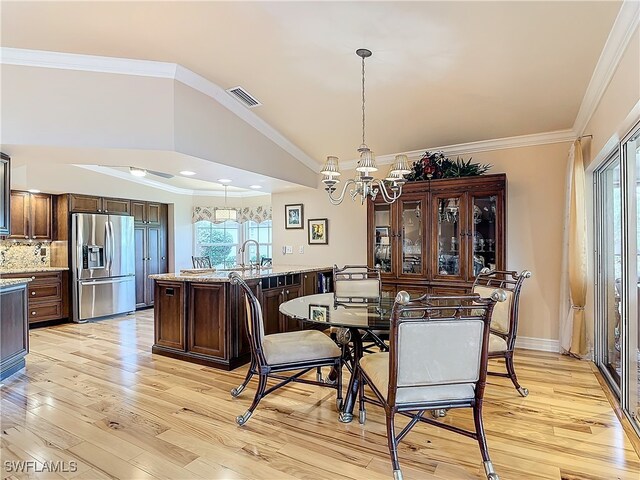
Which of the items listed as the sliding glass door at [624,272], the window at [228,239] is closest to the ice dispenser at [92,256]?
the window at [228,239]

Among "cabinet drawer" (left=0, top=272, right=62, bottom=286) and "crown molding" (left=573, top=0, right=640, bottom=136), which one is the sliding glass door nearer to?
"crown molding" (left=573, top=0, right=640, bottom=136)

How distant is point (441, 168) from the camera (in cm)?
439

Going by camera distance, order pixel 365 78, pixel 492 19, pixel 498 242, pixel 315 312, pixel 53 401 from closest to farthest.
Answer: pixel 492 19
pixel 315 312
pixel 53 401
pixel 365 78
pixel 498 242

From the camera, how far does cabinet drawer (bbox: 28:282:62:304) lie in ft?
18.2

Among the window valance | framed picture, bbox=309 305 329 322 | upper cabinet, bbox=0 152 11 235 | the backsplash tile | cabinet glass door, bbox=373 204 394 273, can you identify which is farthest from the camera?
the window valance

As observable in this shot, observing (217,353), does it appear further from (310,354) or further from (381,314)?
(381,314)

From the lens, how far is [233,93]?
12.4 feet

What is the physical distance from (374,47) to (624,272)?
2.32 meters

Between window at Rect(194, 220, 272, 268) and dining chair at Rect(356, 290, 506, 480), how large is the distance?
6458 mm

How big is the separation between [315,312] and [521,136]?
10.4 feet

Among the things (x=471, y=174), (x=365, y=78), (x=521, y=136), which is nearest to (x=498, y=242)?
(x=471, y=174)

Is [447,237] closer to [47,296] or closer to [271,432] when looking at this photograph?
[271,432]

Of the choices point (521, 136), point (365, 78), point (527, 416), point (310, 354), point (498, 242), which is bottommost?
point (527, 416)

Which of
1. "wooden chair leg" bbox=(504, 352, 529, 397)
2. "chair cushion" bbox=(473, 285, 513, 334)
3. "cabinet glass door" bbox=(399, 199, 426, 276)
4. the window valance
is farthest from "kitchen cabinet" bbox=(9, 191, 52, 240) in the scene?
"wooden chair leg" bbox=(504, 352, 529, 397)
